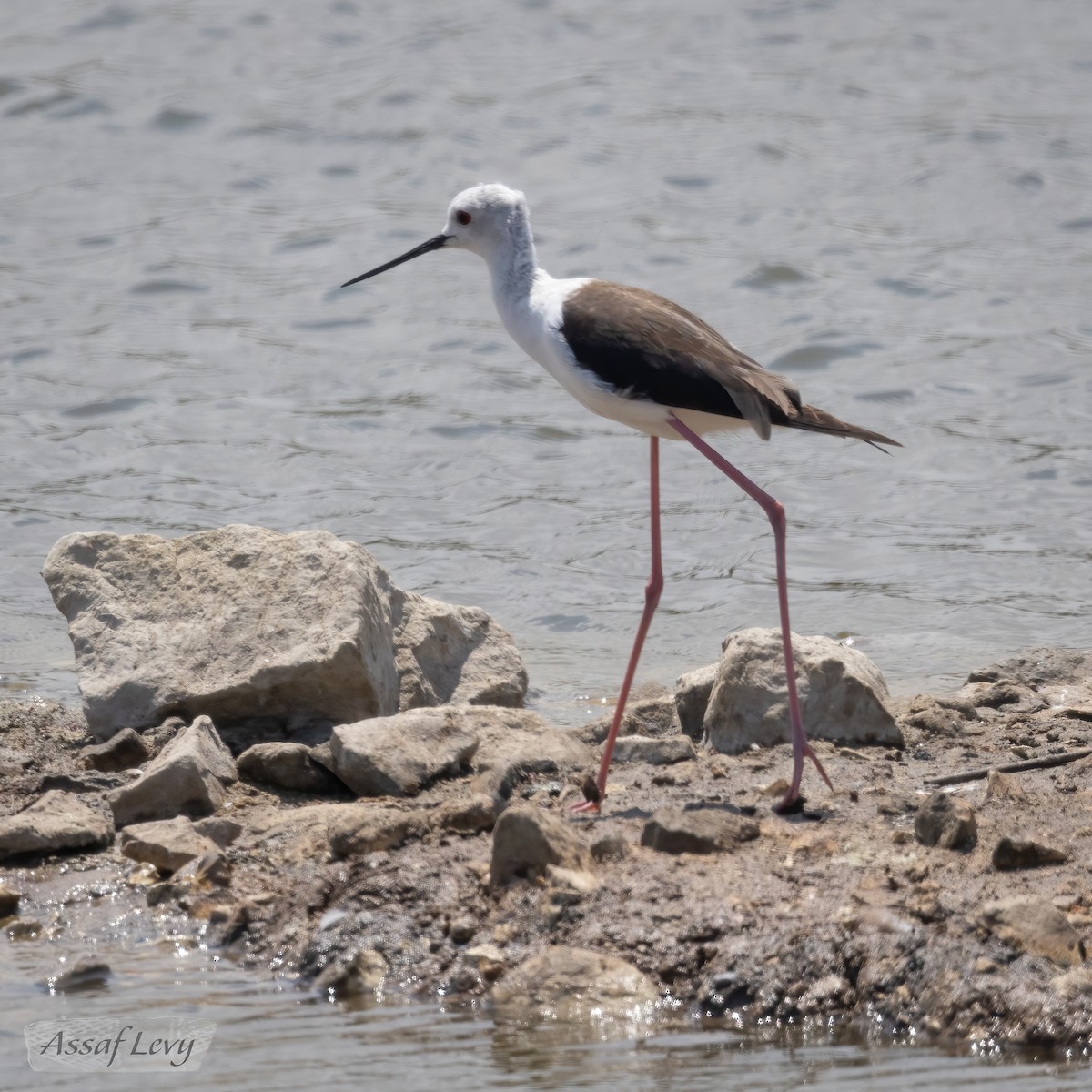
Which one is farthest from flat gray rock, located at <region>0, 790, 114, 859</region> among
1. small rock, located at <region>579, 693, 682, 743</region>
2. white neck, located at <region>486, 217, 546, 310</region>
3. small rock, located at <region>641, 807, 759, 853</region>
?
white neck, located at <region>486, 217, 546, 310</region>

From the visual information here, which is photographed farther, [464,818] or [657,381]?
[657,381]

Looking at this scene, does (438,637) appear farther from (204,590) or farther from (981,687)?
(981,687)

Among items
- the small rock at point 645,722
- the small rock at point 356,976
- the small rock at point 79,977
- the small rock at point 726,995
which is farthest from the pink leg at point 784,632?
the small rock at point 79,977

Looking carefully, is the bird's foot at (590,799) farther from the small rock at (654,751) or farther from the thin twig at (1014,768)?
the thin twig at (1014,768)

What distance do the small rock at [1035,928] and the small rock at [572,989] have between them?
2.70 ft

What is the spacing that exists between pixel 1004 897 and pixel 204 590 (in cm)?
313

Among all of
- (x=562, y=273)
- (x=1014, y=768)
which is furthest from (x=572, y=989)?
(x=562, y=273)

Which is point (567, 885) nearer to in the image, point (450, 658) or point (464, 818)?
point (464, 818)

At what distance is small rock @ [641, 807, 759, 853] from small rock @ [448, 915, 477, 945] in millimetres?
580

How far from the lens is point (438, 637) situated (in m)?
6.32

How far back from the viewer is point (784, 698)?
18.3 ft

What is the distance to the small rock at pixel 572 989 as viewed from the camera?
3.90 m

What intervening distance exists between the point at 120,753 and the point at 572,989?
2.18 meters

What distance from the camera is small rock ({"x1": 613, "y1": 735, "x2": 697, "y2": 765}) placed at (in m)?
5.50
